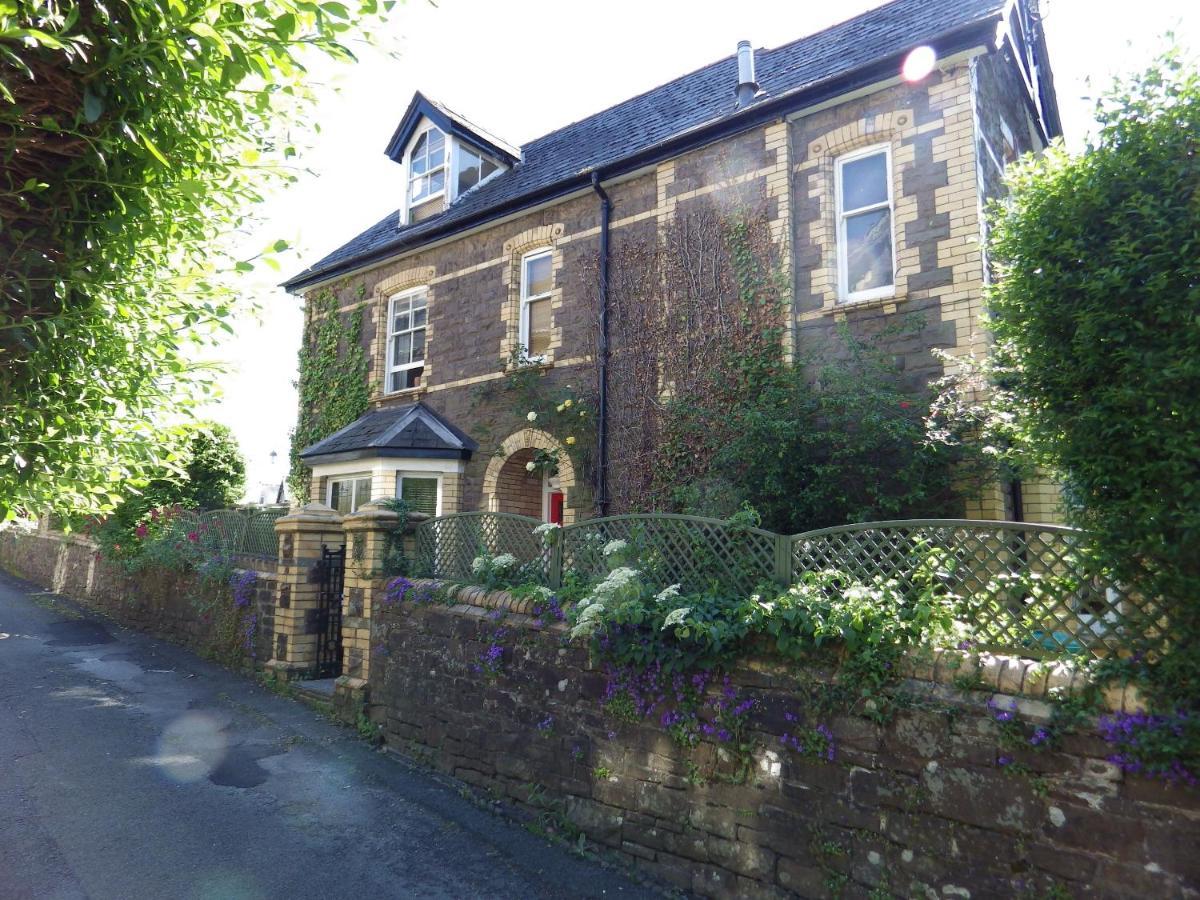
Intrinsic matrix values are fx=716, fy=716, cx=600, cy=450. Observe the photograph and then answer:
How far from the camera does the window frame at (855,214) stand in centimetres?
855

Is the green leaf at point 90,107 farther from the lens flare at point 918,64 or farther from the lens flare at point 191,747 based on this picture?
the lens flare at point 918,64

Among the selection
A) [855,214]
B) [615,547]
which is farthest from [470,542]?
[855,214]

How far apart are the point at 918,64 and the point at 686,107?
4.48 meters

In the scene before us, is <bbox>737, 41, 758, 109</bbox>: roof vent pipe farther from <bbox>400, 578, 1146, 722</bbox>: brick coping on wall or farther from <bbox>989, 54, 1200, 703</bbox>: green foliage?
<bbox>400, 578, 1146, 722</bbox>: brick coping on wall

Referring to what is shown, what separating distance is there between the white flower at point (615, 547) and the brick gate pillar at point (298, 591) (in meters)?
4.99

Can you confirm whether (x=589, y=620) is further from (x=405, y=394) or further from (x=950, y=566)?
(x=405, y=394)

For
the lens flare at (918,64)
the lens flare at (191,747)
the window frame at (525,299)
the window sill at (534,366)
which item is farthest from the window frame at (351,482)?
the lens flare at (918,64)

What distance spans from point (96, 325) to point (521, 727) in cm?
402

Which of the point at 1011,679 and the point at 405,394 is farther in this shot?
the point at 405,394

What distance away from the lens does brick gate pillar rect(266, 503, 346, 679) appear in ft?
28.9

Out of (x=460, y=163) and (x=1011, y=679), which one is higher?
(x=460, y=163)

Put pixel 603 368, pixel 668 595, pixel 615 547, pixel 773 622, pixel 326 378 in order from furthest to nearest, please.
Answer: pixel 326 378, pixel 603 368, pixel 615 547, pixel 668 595, pixel 773 622

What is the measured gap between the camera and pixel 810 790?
13.4 feet

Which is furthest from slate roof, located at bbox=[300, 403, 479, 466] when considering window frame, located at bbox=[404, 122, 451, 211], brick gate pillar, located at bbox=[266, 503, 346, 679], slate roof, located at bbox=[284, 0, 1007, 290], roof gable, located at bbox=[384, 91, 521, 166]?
roof gable, located at bbox=[384, 91, 521, 166]
